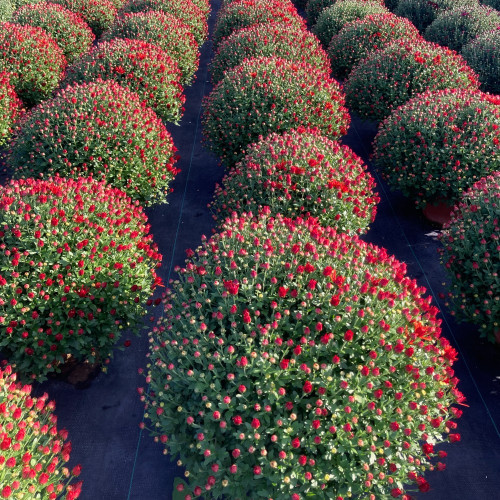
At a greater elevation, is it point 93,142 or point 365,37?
point 365,37

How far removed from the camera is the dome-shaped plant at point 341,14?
1323cm

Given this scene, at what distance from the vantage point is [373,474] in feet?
10.9

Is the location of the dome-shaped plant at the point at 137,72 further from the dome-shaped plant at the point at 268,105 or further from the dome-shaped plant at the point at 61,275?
the dome-shaped plant at the point at 61,275

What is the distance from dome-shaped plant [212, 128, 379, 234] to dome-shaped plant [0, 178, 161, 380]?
1825 millimetres

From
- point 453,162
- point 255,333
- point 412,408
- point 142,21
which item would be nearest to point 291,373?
point 255,333

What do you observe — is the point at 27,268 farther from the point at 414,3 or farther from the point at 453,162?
the point at 414,3

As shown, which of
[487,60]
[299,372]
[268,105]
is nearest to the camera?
[299,372]

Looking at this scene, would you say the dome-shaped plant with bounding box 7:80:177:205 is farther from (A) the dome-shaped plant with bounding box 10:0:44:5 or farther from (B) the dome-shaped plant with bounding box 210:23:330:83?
(A) the dome-shaped plant with bounding box 10:0:44:5

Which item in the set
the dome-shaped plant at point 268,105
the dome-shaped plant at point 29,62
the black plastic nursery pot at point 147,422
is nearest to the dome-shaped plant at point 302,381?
the black plastic nursery pot at point 147,422

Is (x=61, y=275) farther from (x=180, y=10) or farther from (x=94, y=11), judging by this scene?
(x=94, y=11)

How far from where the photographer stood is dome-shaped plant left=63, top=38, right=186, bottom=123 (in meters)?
8.78

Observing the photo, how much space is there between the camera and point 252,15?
12133 millimetres

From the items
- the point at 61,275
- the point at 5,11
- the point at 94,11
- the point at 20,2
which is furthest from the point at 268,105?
the point at 20,2

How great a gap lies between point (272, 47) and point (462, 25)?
6.37 metres
